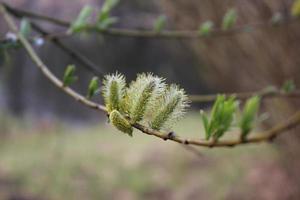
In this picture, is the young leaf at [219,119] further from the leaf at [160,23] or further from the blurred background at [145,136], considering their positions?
the leaf at [160,23]

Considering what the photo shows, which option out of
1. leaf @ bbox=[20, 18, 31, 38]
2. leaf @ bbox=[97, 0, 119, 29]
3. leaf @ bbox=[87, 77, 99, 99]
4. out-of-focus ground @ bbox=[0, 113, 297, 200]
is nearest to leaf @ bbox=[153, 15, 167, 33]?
leaf @ bbox=[97, 0, 119, 29]

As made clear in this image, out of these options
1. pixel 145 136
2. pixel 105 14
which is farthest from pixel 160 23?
pixel 145 136

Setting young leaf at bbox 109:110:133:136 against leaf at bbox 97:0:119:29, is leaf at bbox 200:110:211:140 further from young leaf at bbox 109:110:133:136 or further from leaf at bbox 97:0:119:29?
leaf at bbox 97:0:119:29

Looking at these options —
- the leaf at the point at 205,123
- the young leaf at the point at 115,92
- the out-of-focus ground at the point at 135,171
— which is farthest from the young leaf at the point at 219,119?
the out-of-focus ground at the point at 135,171

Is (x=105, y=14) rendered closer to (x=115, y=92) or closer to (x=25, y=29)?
(x=25, y=29)

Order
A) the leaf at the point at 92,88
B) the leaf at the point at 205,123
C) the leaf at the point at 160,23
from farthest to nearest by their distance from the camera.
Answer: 1. the leaf at the point at 160,23
2. the leaf at the point at 92,88
3. the leaf at the point at 205,123

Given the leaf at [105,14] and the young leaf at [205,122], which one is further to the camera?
the leaf at [105,14]

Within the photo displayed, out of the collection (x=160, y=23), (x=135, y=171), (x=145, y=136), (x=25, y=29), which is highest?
(x=145, y=136)

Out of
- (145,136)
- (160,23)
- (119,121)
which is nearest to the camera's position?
(119,121)
